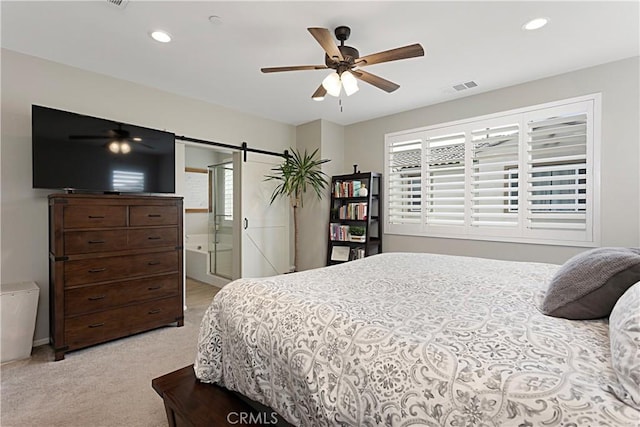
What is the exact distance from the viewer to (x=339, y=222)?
452cm

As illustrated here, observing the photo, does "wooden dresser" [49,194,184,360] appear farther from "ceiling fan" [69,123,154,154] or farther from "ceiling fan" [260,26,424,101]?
"ceiling fan" [260,26,424,101]

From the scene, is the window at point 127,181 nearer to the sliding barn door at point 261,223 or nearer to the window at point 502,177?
the sliding barn door at point 261,223

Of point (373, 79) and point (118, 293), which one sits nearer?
point (373, 79)

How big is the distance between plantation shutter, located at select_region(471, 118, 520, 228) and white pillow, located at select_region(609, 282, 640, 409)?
9.04ft

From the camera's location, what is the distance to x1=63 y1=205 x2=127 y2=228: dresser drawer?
250 cm

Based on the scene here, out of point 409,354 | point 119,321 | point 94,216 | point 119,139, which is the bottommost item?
point 119,321

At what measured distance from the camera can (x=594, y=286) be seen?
3.47 ft

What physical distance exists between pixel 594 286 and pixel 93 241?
10.9 ft

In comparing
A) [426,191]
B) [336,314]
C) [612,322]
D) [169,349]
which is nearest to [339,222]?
[426,191]

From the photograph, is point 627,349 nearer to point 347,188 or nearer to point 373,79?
point 373,79

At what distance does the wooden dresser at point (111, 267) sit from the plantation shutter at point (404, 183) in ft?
8.98

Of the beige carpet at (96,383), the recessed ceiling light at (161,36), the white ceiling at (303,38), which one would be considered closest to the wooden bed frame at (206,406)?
the beige carpet at (96,383)

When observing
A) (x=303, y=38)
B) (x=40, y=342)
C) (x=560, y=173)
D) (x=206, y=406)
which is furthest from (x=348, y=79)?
(x=40, y=342)

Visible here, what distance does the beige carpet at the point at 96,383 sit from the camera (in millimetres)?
1801
